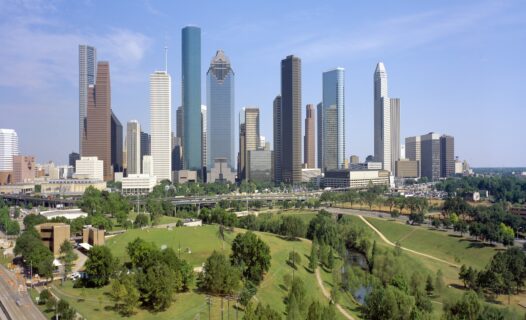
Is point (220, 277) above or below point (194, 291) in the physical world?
above

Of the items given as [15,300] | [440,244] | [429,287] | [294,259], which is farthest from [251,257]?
[440,244]

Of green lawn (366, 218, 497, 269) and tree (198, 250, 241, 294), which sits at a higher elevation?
tree (198, 250, 241, 294)

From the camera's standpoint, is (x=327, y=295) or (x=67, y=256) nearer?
(x=327, y=295)

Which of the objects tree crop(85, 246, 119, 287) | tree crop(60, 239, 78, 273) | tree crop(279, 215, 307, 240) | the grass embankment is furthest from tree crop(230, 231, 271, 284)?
tree crop(279, 215, 307, 240)

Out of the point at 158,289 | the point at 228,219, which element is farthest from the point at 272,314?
the point at 228,219

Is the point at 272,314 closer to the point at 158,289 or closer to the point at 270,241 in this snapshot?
the point at 158,289

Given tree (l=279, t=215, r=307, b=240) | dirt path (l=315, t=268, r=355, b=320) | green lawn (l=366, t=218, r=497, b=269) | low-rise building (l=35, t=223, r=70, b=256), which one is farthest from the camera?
tree (l=279, t=215, r=307, b=240)

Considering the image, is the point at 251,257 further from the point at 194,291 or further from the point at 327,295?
the point at 327,295

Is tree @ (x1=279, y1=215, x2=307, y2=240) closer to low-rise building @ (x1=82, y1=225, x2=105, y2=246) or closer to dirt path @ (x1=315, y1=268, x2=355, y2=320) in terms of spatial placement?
dirt path @ (x1=315, y1=268, x2=355, y2=320)
